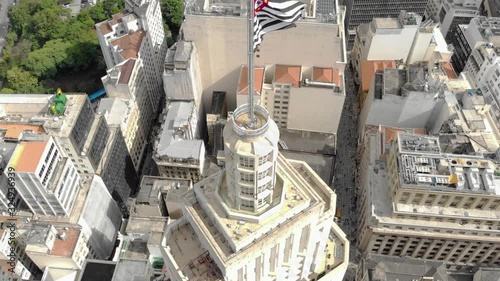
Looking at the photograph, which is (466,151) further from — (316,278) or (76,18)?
(76,18)

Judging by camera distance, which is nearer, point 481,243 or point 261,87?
point 481,243

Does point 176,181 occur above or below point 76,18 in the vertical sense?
below

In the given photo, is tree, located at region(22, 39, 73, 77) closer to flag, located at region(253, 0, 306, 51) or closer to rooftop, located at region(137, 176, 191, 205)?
rooftop, located at region(137, 176, 191, 205)

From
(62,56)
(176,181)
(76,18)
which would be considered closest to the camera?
(176,181)

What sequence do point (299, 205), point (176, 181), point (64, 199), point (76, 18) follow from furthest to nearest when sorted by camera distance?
point (76, 18), point (176, 181), point (64, 199), point (299, 205)

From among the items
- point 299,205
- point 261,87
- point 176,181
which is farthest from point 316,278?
point 261,87

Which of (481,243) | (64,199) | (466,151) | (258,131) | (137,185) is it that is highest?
(258,131)

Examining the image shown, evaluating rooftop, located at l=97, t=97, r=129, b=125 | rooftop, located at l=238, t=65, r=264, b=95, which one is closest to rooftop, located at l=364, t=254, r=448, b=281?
rooftop, located at l=238, t=65, r=264, b=95

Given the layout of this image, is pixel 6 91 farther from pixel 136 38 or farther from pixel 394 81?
pixel 394 81
